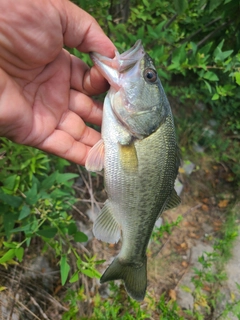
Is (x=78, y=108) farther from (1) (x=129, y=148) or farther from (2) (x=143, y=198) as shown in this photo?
(2) (x=143, y=198)

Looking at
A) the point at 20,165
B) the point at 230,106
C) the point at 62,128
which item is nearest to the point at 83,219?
the point at 20,165

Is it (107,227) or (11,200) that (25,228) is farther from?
(107,227)

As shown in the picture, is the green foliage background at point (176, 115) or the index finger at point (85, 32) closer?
the index finger at point (85, 32)

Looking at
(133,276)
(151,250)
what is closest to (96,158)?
(133,276)

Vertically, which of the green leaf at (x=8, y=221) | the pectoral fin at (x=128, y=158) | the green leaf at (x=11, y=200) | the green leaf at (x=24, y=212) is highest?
the pectoral fin at (x=128, y=158)

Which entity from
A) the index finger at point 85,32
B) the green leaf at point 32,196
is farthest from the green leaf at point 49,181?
the index finger at point 85,32

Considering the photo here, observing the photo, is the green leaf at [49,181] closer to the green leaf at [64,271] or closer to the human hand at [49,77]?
the human hand at [49,77]
